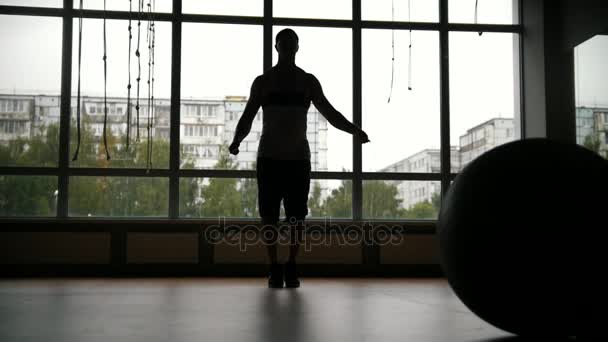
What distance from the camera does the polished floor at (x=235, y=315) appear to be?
1761mm

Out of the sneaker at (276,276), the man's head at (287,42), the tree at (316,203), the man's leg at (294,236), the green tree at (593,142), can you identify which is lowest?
the sneaker at (276,276)

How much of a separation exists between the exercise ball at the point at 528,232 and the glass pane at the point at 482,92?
3959 millimetres

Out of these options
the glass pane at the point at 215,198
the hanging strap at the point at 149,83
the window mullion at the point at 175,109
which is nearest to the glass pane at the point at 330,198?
the glass pane at the point at 215,198

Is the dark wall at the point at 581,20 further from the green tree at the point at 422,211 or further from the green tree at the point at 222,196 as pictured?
the green tree at the point at 222,196

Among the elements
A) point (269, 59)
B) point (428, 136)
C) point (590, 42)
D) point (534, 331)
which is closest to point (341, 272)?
point (428, 136)

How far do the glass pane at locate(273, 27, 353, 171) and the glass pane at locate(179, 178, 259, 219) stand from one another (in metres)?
0.77

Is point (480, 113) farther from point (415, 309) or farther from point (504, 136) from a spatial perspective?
point (415, 309)

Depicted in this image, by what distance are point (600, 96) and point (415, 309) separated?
3362 millimetres

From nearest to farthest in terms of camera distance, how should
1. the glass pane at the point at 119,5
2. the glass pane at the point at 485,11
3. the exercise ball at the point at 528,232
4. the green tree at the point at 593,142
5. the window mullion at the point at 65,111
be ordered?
1. the exercise ball at the point at 528,232
2. the green tree at the point at 593,142
3. the window mullion at the point at 65,111
4. the glass pane at the point at 119,5
5. the glass pane at the point at 485,11

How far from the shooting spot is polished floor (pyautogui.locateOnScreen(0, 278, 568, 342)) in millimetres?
1761

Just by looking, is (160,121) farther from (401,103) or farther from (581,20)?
(581,20)

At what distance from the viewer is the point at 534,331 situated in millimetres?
1616

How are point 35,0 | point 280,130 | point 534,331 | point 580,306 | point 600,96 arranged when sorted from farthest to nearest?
point 35,0 < point 600,96 < point 280,130 < point 534,331 < point 580,306

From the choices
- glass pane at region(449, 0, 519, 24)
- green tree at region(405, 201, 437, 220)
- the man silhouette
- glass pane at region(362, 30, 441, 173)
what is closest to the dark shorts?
the man silhouette
